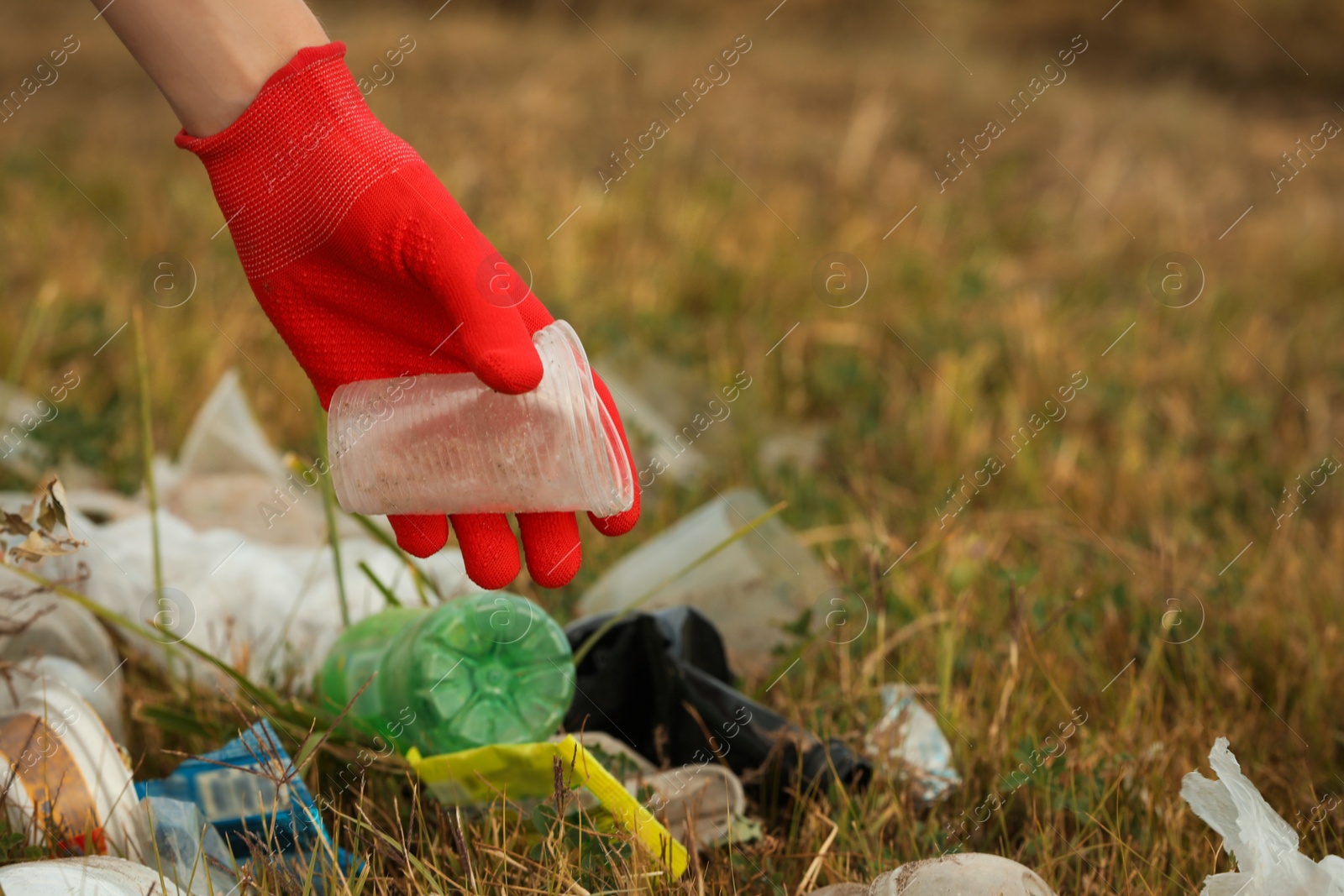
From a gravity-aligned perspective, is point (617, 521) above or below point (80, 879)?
below

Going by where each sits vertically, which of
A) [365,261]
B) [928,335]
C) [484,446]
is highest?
[365,261]

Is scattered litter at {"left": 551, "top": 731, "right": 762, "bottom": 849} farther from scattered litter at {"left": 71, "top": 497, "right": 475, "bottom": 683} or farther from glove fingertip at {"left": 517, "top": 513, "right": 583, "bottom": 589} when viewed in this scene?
→ scattered litter at {"left": 71, "top": 497, "right": 475, "bottom": 683}

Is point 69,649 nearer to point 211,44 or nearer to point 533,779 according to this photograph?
point 533,779

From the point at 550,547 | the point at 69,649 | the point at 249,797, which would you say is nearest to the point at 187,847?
the point at 249,797

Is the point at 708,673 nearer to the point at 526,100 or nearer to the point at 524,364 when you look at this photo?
the point at 524,364

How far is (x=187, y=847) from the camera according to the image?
51.4 inches

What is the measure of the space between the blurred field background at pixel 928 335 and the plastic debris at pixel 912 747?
0.03 m

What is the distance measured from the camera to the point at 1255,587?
2.35 metres

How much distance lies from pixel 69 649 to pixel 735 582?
1153mm

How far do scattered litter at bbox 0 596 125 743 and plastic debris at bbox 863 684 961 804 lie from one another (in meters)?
1.16

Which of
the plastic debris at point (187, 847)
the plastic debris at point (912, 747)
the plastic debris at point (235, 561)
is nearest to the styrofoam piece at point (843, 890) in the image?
the plastic debris at point (912, 747)

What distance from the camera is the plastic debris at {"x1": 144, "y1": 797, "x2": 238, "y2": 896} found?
128 cm

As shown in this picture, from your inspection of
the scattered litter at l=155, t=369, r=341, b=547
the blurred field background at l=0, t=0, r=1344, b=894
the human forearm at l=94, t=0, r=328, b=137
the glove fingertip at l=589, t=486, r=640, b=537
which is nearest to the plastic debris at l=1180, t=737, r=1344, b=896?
the blurred field background at l=0, t=0, r=1344, b=894

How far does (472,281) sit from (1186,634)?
1.64m
